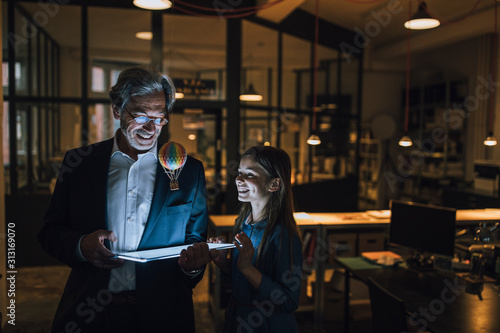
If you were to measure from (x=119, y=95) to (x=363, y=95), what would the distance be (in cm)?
940

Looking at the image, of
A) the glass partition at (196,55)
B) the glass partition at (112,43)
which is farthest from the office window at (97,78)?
the glass partition at (196,55)

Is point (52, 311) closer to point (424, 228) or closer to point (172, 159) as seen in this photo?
point (172, 159)

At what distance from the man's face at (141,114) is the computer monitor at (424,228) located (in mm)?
2603

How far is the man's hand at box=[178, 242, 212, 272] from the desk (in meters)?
1.52

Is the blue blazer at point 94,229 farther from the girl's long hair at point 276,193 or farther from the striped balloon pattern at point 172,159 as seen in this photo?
the girl's long hair at point 276,193

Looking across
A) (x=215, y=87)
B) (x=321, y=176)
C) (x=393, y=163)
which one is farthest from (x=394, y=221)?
(x=393, y=163)

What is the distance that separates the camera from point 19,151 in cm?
558

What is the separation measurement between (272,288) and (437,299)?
5.20 ft

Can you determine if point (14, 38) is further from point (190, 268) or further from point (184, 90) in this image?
point (190, 268)

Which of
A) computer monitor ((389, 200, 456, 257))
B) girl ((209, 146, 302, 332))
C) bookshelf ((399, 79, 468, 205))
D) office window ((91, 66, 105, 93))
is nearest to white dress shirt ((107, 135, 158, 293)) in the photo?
girl ((209, 146, 302, 332))

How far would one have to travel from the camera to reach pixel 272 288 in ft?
5.41

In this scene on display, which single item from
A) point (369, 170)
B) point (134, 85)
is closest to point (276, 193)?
point (134, 85)

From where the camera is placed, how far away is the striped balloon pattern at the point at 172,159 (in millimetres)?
1511

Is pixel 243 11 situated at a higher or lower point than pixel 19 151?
higher
